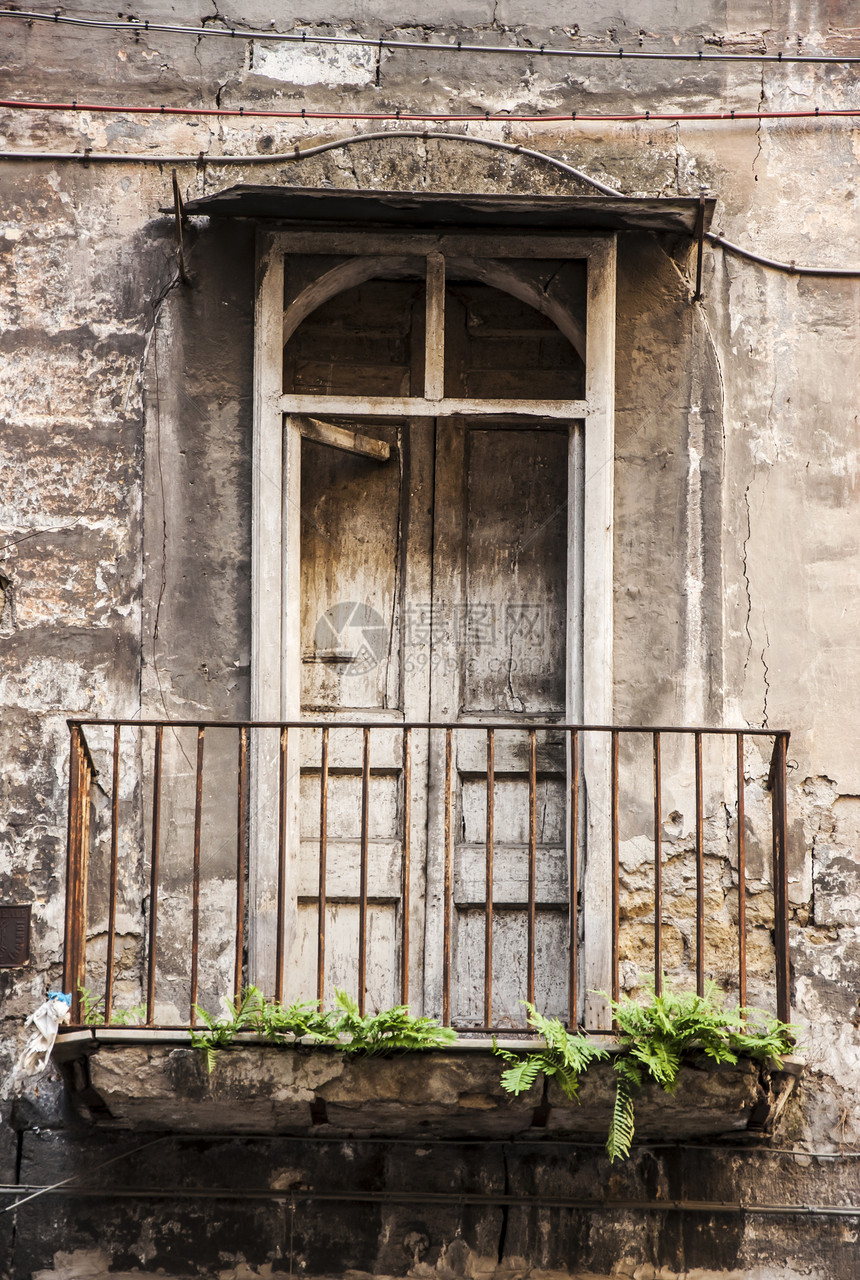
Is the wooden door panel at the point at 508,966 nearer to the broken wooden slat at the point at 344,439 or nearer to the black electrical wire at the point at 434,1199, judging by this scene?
the black electrical wire at the point at 434,1199

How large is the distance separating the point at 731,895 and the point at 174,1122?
85.6 inches

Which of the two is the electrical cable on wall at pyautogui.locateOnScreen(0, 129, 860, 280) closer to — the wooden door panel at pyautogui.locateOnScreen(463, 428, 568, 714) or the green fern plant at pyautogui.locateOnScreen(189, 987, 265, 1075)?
the wooden door panel at pyautogui.locateOnScreen(463, 428, 568, 714)

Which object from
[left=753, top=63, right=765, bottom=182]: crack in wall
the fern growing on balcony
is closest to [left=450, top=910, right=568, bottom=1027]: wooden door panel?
the fern growing on balcony

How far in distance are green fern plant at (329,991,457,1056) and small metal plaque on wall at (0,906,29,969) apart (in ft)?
4.35

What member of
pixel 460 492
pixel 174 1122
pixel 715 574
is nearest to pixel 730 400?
pixel 715 574

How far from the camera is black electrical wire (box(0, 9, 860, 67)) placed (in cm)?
530

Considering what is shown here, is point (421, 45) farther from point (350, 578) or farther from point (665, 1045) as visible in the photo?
point (665, 1045)

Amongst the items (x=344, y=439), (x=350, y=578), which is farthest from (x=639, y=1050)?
(x=344, y=439)

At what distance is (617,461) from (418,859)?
1734 mm

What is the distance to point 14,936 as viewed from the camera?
4.82 metres

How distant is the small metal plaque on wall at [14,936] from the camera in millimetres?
4793

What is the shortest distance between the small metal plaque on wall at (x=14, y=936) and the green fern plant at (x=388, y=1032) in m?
1.33

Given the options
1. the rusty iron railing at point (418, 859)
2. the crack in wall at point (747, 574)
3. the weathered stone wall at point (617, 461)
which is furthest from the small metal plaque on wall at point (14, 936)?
the crack in wall at point (747, 574)

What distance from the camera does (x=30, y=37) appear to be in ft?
17.3
